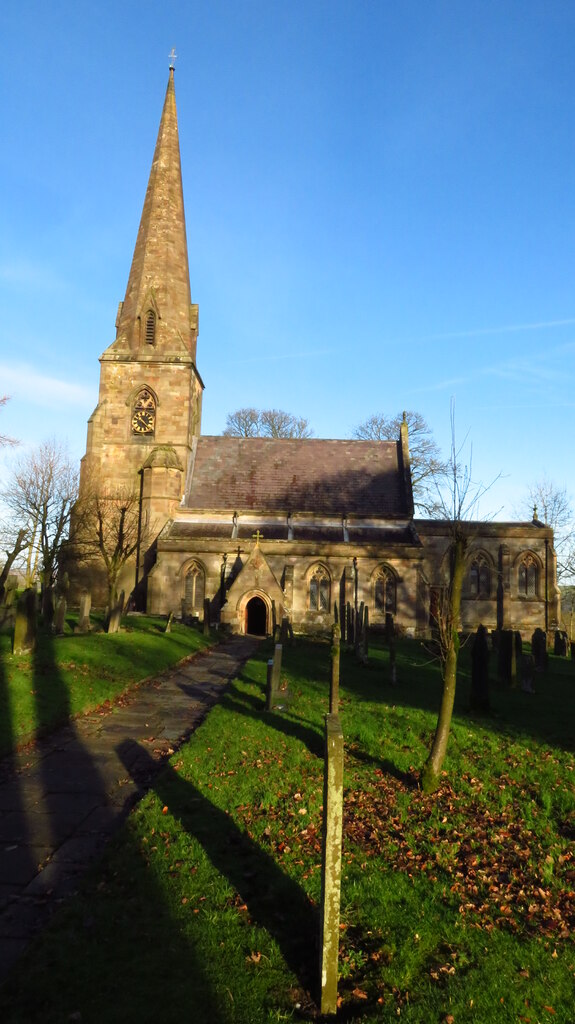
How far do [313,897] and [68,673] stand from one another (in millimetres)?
8810

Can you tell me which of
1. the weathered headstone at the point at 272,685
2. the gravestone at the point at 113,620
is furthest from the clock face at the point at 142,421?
the weathered headstone at the point at 272,685

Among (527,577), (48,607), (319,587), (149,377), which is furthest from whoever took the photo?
(149,377)

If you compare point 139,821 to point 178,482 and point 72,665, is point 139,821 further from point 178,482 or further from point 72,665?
point 178,482

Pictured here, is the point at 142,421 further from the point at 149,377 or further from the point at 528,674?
the point at 528,674

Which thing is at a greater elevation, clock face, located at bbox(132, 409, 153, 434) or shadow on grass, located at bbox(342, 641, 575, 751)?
clock face, located at bbox(132, 409, 153, 434)

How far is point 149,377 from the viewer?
34281 millimetres

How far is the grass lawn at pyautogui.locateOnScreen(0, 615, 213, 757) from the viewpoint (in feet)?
32.1

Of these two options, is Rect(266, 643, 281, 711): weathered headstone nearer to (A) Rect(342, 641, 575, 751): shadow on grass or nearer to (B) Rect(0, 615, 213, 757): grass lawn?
(A) Rect(342, 641, 575, 751): shadow on grass

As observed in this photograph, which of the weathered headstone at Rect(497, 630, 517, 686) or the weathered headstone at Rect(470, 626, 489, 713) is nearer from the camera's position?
the weathered headstone at Rect(470, 626, 489, 713)

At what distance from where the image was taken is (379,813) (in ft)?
22.6

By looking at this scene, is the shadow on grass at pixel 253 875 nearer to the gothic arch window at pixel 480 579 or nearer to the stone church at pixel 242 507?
the stone church at pixel 242 507

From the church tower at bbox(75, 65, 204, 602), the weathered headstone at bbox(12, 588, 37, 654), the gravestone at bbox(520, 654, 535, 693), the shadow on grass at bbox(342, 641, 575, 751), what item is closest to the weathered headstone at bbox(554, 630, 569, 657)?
the shadow on grass at bbox(342, 641, 575, 751)

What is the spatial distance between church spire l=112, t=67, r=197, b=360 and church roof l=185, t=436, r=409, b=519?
19.2 ft

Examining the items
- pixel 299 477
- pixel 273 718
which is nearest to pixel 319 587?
pixel 299 477
